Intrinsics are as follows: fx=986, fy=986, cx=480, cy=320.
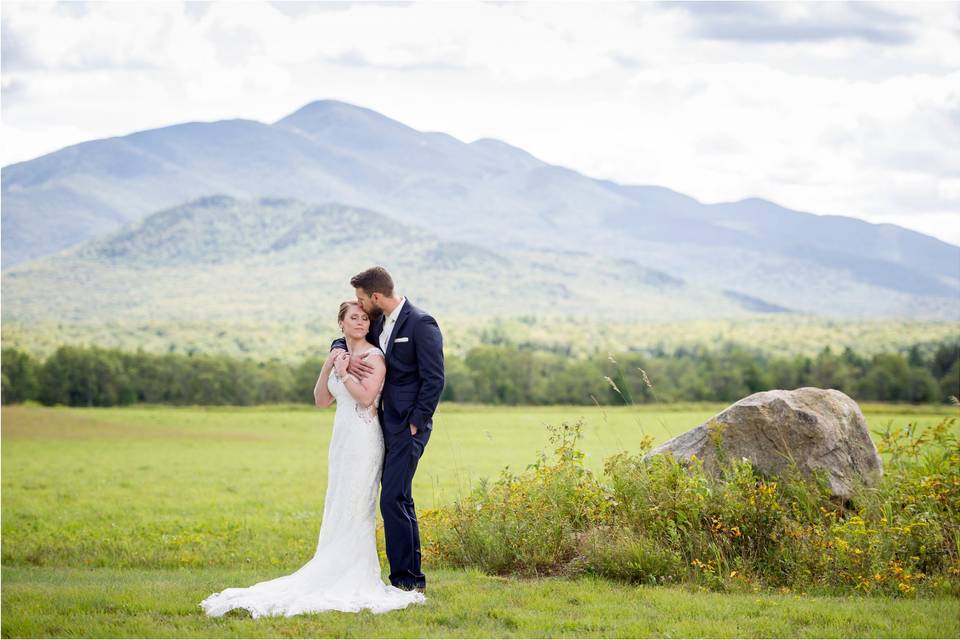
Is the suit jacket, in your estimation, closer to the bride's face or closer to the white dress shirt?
the white dress shirt

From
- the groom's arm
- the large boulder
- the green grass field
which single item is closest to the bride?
the groom's arm

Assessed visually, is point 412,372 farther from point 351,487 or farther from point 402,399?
point 351,487

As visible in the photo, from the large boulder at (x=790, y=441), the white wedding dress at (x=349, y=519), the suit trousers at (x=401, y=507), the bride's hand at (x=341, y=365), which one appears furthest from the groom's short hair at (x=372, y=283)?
the large boulder at (x=790, y=441)

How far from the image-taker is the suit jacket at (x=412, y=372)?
9.62 meters

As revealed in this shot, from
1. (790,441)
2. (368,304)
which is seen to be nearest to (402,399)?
(368,304)

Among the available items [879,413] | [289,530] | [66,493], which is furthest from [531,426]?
[289,530]

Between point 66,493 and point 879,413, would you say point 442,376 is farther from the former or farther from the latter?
point 879,413

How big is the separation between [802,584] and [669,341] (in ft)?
554

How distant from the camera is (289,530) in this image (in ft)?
61.9

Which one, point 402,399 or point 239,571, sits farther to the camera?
point 239,571

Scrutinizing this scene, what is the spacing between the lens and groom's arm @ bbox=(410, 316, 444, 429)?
959 centimetres

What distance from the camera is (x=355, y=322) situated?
9.81 meters

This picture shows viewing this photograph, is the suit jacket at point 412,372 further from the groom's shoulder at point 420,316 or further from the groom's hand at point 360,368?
the groom's hand at point 360,368

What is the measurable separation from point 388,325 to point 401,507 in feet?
5.94
